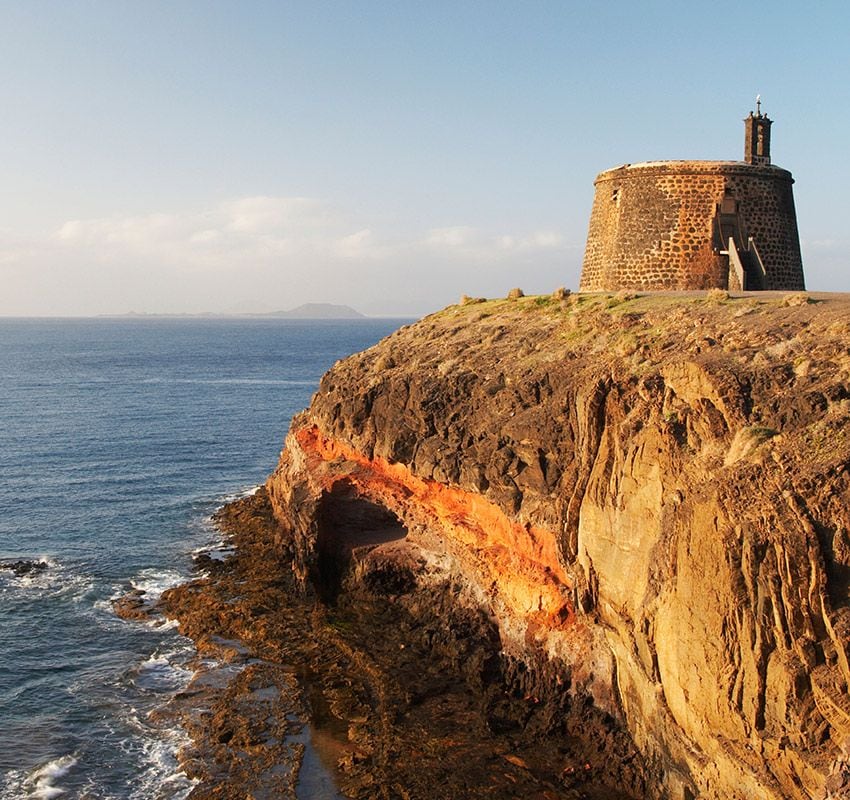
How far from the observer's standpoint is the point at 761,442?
58.4 ft

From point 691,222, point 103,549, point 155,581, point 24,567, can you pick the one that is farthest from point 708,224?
point 24,567

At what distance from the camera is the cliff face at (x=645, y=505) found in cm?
1598

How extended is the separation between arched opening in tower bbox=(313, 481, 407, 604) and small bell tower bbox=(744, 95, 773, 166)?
21563 mm

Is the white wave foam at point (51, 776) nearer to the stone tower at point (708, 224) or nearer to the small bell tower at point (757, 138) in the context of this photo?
the stone tower at point (708, 224)

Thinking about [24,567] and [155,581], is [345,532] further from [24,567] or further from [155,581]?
[24,567]

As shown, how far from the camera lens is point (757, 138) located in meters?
36.0

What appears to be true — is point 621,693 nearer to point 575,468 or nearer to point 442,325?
point 575,468

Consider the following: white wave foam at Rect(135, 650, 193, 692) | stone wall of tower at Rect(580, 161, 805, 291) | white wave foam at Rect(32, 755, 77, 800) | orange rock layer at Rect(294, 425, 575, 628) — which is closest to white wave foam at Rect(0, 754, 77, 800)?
white wave foam at Rect(32, 755, 77, 800)

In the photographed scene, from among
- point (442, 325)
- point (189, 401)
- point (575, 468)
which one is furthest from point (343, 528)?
point (189, 401)

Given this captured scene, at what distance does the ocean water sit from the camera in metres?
22.6

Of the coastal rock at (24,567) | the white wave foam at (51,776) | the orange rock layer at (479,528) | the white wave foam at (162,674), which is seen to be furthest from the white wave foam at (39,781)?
the coastal rock at (24,567)

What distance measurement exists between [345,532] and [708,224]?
1944 cm

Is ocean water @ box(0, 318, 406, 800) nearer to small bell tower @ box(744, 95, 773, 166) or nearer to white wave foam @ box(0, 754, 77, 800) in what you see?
white wave foam @ box(0, 754, 77, 800)

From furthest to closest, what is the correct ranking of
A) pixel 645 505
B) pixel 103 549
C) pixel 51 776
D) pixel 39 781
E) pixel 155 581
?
pixel 103 549 → pixel 155 581 → pixel 51 776 → pixel 39 781 → pixel 645 505
